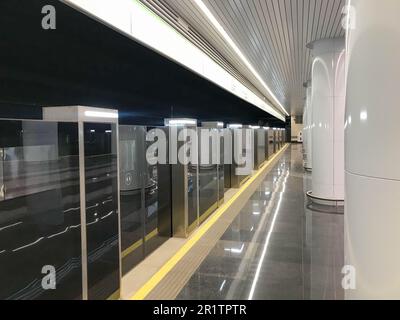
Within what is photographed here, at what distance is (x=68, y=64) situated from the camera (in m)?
5.35

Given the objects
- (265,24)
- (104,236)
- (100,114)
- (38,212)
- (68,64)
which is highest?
(265,24)

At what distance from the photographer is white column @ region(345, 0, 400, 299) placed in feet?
5.43

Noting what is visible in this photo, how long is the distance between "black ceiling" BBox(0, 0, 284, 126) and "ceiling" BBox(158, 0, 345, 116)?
4.14 feet

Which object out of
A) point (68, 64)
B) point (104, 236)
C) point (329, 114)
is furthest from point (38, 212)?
point (329, 114)

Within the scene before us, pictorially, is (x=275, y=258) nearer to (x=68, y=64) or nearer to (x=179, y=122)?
(x=179, y=122)

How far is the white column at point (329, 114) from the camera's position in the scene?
6.81 m

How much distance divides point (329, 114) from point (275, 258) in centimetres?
415

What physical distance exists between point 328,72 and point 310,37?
0.93m

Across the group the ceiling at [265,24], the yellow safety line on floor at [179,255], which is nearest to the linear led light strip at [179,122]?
the ceiling at [265,24]

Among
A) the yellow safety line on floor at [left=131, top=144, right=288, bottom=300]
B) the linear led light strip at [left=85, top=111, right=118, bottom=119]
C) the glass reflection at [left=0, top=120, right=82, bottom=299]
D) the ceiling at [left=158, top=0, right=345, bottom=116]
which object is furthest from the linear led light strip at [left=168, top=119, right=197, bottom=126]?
the linear led light strip at [left=85, top=111, right=118, bottom=119]

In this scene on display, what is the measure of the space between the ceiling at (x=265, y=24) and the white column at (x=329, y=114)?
0.40 metres

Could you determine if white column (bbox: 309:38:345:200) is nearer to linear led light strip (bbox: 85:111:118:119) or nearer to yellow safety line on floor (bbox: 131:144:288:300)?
yellow safety line on floor (bbox: 131:144:288:300)

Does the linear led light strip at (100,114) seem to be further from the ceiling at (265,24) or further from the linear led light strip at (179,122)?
the linear led light strip at (179,122)

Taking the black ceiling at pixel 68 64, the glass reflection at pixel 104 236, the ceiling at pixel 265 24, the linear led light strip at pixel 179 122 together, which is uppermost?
the ceiling at pixel 265 24
